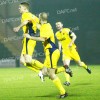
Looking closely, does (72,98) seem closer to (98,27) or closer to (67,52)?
(67,52)

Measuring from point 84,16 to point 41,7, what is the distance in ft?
7.18

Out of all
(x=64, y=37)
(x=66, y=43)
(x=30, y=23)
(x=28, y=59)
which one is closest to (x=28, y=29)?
(x=30, y=23)

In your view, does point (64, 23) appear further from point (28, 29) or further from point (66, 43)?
point (28, 29)

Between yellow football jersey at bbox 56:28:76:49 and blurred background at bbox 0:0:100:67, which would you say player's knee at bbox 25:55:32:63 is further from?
blurred background at bbox 0:0:100:67

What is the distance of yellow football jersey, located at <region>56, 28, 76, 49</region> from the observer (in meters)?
11.9

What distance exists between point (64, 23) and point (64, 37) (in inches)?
340

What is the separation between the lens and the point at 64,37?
12094 mm

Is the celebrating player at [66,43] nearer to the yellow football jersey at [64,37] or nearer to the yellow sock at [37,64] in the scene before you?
the yellow football jersey at [64,37]

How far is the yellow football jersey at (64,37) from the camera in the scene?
11906mm

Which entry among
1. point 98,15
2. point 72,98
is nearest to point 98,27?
point 98,15

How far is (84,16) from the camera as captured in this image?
67.9 feet

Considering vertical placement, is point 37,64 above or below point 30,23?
below

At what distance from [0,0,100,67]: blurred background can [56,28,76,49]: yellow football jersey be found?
26.9 feet

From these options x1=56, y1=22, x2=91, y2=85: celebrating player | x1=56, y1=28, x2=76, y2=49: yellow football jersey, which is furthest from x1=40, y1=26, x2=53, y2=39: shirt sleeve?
x1=56, y1=28, x2=76, y2=49: yellow football jersey
